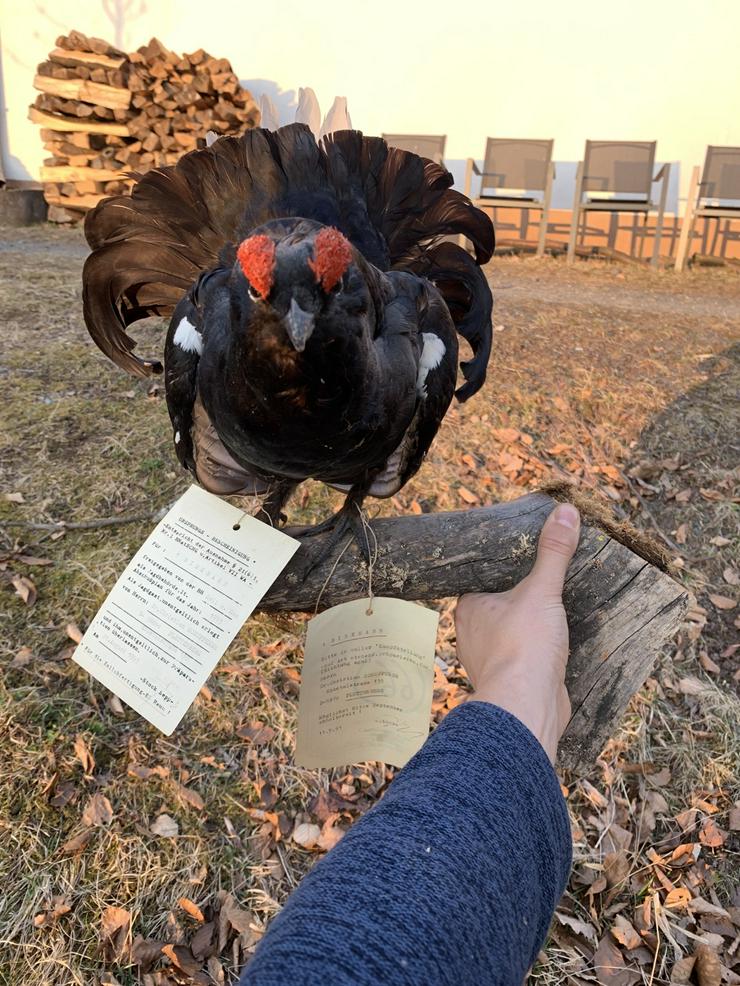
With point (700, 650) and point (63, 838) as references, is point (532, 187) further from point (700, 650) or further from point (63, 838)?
point (63, 838)

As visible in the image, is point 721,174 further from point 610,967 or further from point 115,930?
point 115,930

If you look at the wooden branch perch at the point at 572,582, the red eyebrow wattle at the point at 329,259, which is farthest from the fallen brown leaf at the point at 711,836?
the red eyebrow wattle at the point at 329,259

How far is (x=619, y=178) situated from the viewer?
31.2 ft

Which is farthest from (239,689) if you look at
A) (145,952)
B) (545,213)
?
(545,213)

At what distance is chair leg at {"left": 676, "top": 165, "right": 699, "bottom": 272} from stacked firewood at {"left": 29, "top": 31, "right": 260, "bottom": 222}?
6.00 metres

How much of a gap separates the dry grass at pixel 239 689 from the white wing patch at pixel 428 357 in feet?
3.87

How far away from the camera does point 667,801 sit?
112 inches

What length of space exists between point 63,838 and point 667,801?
2324mm

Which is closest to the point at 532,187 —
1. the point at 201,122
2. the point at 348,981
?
the point at 201,122

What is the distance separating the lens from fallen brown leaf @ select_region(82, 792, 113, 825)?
2.35m

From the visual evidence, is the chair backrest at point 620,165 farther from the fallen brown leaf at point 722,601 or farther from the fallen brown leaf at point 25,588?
the fallen brown leaf at point 25,588

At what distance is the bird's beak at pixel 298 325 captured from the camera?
1431mm

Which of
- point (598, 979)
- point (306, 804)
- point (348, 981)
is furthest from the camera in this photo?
point (306, 804)

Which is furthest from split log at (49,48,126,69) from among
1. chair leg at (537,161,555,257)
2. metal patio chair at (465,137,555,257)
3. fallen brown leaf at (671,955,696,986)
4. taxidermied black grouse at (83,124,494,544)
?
fallen brown leaf at (671,955,696,986)
